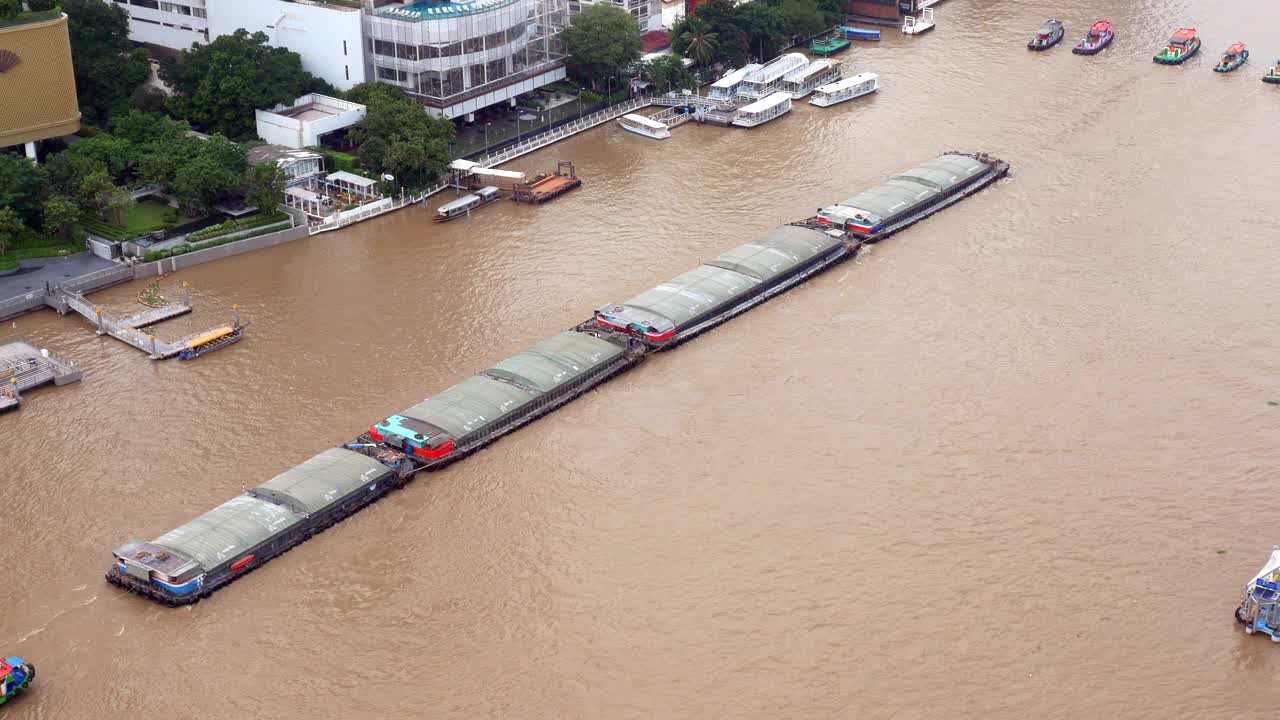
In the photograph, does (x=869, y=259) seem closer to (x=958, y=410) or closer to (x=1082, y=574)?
(x=958, y=410)

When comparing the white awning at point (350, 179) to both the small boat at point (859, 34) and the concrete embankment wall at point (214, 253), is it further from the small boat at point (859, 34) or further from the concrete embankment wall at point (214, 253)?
the small boat at point (859, 34)

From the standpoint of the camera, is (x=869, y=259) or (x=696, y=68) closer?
(x=869, y=259)

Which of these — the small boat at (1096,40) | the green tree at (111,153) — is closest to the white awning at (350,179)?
the green tree at (111,153)

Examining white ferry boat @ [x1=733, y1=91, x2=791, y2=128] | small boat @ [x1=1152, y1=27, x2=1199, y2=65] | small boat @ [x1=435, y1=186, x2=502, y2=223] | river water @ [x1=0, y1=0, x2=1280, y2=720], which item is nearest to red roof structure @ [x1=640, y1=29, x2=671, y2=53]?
white ferry boat @ [x1=733, y1=91, x2=791, y2=128]

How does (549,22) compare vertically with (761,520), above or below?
above

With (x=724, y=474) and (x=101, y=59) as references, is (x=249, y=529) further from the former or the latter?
(x=101, y=59)

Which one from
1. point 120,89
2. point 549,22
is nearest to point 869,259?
point 549,22
